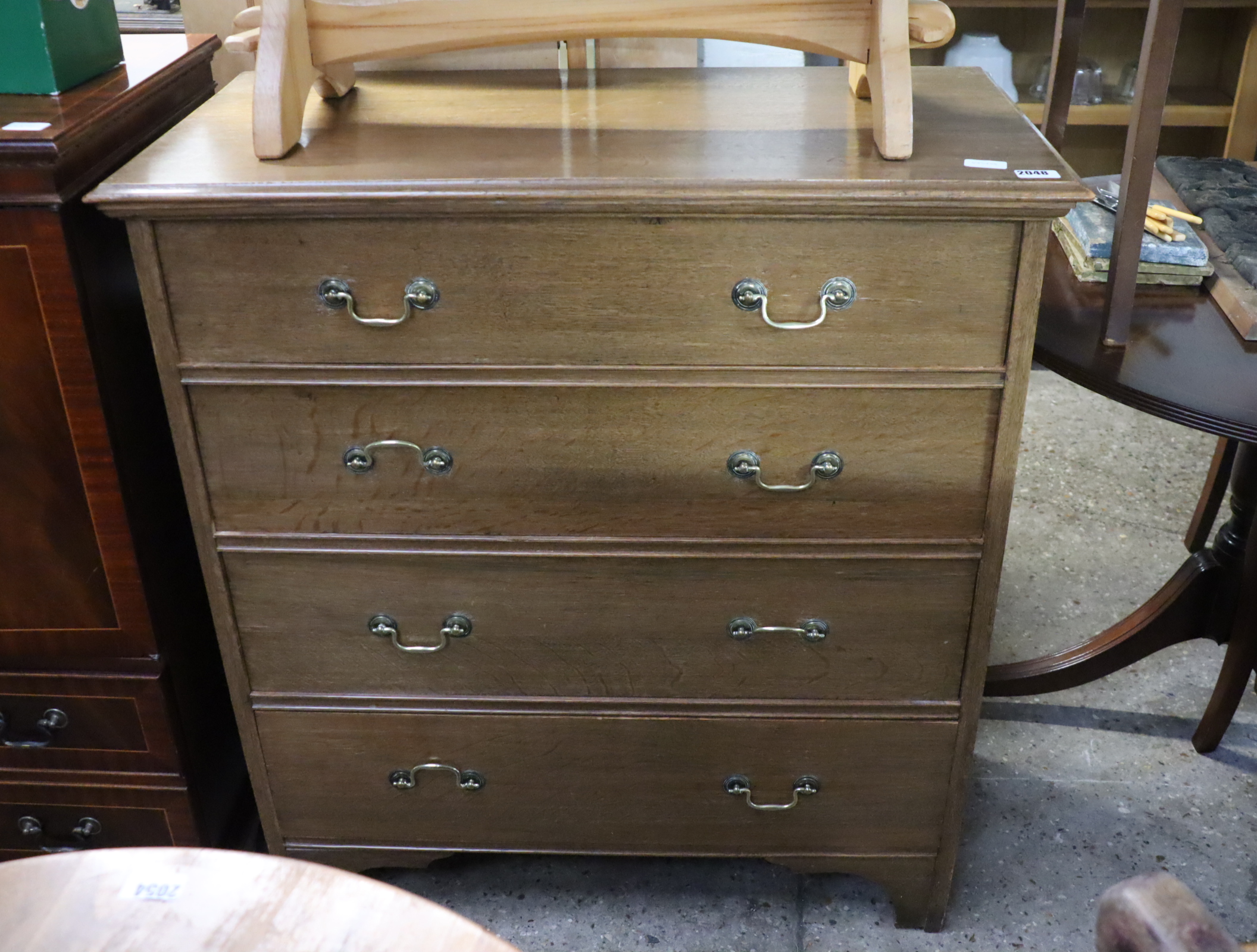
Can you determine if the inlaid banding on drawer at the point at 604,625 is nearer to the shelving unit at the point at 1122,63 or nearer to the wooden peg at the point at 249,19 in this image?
the wooden peg at the point at 249,19

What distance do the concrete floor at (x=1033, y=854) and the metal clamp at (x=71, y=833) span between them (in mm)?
453

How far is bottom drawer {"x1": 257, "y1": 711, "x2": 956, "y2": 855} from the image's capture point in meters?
1.65

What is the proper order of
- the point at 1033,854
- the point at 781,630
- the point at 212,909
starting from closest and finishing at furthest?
the point at 212,909 → the point at 781,630 → the point at 1033,854

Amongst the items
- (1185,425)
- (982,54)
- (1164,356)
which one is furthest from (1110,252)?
(982,54)

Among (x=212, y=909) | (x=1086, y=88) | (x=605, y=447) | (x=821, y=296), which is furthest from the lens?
(x=1086, y=88)

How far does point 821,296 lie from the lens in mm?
1316

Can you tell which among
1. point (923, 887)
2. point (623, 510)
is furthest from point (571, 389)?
point (923, 887)

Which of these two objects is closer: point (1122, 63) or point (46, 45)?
point (46, 45)

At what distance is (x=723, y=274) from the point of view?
1.31m

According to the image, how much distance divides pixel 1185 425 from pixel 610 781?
912 millimetres

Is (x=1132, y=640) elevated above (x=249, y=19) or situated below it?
below

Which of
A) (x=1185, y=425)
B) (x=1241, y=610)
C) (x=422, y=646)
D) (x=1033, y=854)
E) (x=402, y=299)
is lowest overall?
(x=1033, y=854)

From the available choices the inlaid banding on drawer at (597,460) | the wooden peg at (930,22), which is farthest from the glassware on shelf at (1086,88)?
the inlaid banding on drawer at (597,460)

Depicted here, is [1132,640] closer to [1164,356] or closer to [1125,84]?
[1164,356]
